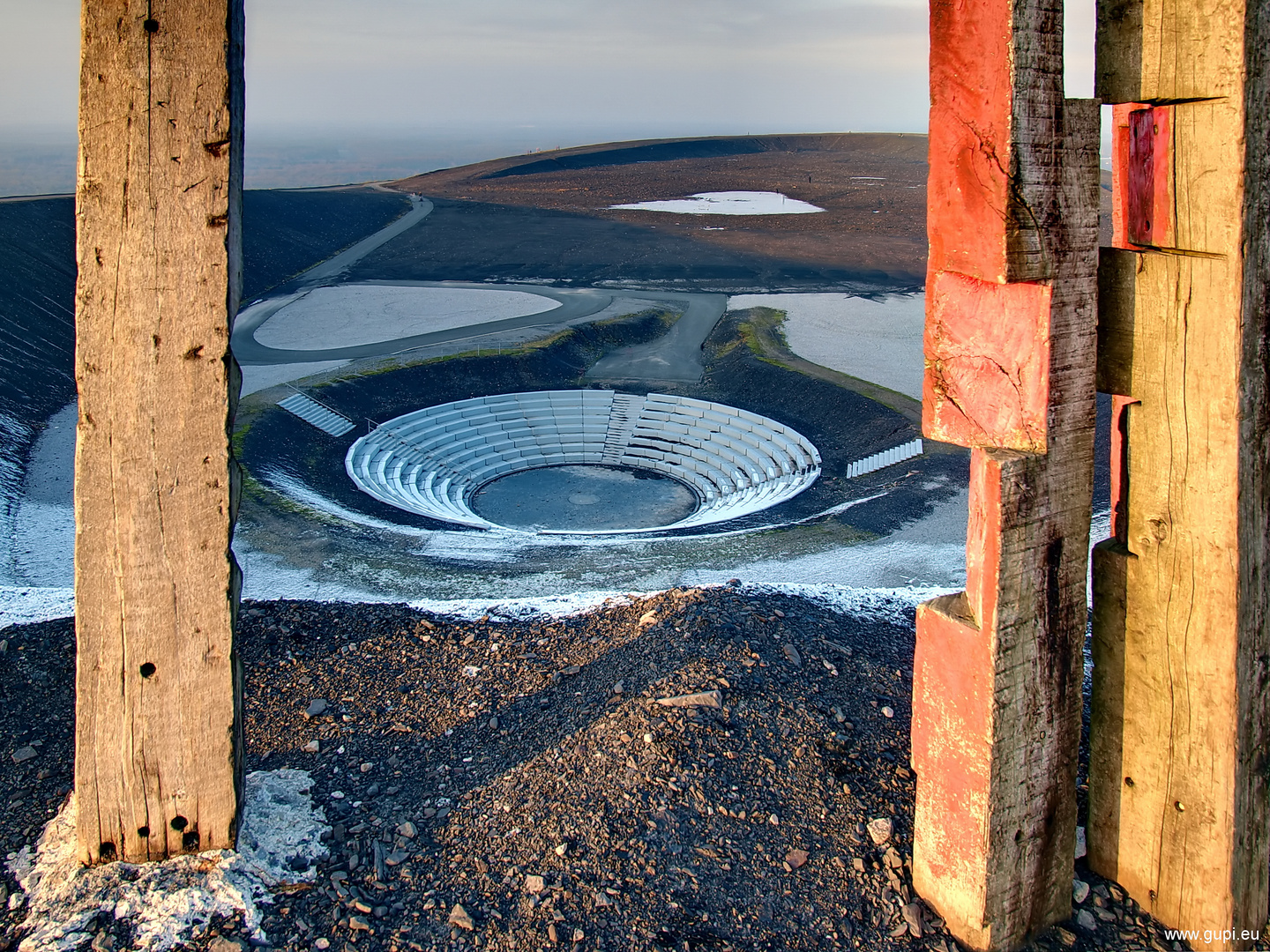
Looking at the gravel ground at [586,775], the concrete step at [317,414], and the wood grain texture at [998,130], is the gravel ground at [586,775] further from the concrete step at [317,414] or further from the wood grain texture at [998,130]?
the concrete step at [317,414]

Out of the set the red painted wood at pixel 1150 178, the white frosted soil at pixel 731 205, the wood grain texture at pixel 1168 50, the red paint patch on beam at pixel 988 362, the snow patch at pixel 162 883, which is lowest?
the snow patch at pixel 162 883

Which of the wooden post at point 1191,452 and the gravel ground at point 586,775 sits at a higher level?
the wooden post at point 1191,452

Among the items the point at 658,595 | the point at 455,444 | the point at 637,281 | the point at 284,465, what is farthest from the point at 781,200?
the point at 658,595

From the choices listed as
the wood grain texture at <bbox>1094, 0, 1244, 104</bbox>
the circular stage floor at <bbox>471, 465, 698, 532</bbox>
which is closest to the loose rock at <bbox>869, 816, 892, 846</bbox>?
the wood grain texture at <bbox>1094, 0, 1244, 104</bbox>

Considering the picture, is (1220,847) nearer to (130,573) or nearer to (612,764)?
(612,764)

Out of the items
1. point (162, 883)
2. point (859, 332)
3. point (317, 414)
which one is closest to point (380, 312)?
point (317, 414)

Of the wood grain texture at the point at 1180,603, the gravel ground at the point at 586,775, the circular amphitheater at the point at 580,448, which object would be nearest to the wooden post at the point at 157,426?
the gravel ground at the point at 586,775
